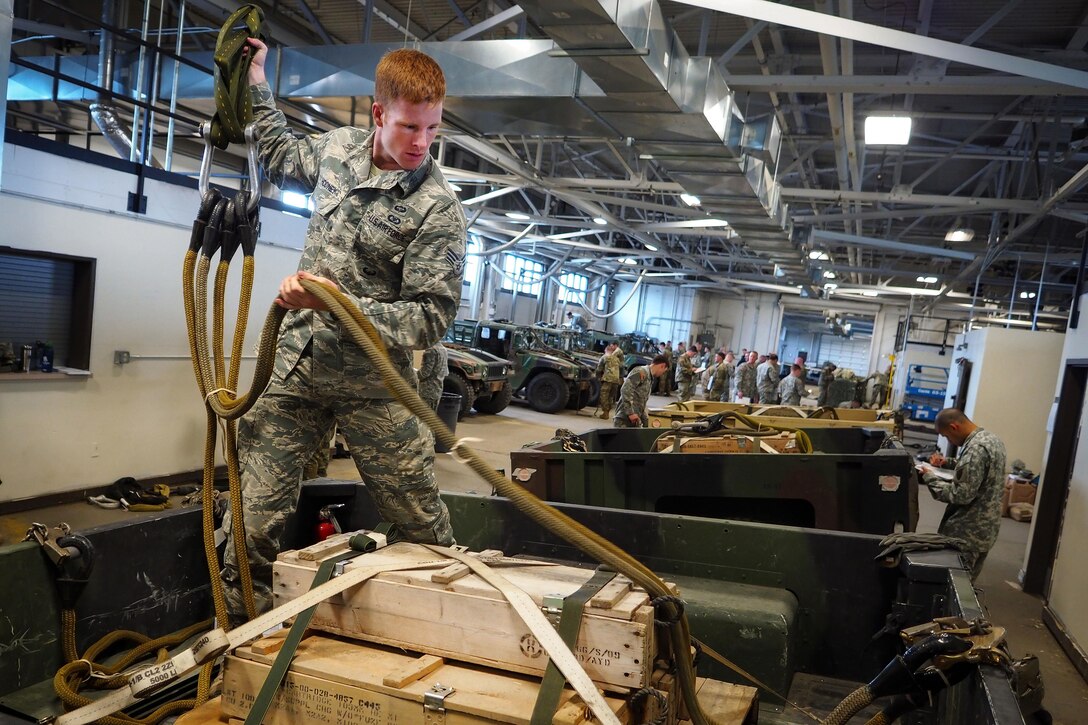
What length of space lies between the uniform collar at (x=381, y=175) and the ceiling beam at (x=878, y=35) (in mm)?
2631

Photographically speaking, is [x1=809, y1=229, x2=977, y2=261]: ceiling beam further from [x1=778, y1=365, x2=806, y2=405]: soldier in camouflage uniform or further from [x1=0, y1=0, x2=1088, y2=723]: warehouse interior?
[x1=778, y1=365, x2=806, y2=405]: soldier in camouflage uniform

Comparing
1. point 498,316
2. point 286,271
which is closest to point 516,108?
point 286,271

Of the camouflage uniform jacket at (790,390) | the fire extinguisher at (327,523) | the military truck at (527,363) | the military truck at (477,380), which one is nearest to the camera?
the fire extinguisher at (327,523)

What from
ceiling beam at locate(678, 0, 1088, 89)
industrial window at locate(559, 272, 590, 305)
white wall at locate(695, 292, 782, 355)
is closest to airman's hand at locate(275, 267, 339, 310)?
ceiling beam at locate(678, 0, 1088, 89)

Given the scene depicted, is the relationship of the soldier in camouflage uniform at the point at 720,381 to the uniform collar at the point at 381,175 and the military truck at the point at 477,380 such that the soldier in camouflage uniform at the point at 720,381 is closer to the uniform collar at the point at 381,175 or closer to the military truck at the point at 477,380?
the military truck at the point at 477,380

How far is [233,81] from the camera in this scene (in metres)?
2.51

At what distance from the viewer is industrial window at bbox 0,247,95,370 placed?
20.9ft

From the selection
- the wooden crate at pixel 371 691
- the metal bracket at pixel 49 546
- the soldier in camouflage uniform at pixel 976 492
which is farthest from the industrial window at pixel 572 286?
the wooden crate at pixel 371 691

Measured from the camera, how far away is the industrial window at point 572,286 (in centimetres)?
3103

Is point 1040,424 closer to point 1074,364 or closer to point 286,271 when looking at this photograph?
point 1074,364

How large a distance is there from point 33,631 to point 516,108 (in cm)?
601

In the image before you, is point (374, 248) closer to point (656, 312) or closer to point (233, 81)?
point (233, 81)

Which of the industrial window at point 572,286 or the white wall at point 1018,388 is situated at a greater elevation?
the industrial window at point 572,286

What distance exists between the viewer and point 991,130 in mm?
11047
